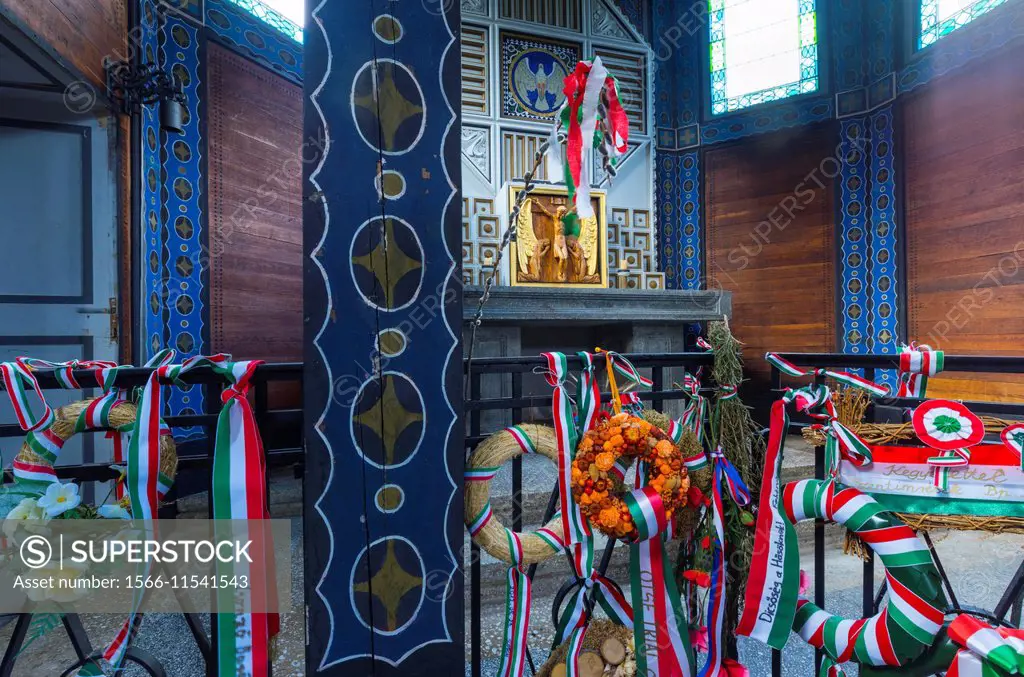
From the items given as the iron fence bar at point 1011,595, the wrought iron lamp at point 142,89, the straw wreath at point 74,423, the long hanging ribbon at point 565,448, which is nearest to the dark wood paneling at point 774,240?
the iron fence bar at point 1011,595

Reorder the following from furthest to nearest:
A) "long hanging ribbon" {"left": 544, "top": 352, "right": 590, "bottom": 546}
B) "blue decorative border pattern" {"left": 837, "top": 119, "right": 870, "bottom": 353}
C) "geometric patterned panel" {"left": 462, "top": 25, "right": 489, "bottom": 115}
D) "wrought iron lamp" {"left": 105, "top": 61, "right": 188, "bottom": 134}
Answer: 1. "geometric patterned panel" {"left": 462, "top": 25, "right": 489, "bottom": 115}
2. "blue decorative border pattern" {"left": 837, "top": 119, "right": 870, "bottom": 353}
3. "wrought iron lamp" {"left": 105, "top": 61, "right": 188, "bottom": 134}
4. "long hanging ribbon" {"left": 544, "top": 352, "right": 590, "bottom": 546}

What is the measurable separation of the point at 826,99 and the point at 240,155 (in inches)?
221

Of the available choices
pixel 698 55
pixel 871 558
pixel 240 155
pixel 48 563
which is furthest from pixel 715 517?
pixel 698 55

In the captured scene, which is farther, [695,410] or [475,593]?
[695,410]

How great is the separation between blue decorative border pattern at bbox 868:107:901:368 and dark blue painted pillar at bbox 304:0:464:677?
5.27 meters

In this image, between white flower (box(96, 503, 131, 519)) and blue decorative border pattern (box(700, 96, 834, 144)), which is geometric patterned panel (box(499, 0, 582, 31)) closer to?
blue decorative border pattern (box(700, 96, 834, 144))

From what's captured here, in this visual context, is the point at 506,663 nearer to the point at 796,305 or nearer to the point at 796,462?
the point at 796,462

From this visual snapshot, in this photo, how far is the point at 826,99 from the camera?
18.4 ft

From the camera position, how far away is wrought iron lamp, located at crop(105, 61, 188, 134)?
11.6 ft

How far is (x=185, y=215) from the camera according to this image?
13.4 ft

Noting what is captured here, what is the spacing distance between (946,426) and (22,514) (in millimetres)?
2487

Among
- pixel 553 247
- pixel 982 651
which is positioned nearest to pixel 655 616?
pixel 982 651

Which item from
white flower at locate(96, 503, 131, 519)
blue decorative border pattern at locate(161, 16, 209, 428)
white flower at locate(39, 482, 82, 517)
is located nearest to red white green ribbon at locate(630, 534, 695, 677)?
white flower at locate(96, 503, 131, 519)

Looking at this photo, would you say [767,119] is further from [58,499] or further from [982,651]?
[58,499]
